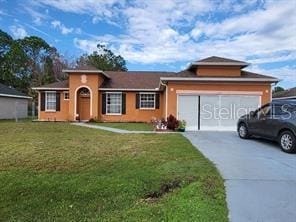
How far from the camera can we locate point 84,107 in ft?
90.2

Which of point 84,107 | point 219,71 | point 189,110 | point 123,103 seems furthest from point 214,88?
point 84,107

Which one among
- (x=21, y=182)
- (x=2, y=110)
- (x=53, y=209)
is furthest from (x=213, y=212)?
(x=2, y=110)

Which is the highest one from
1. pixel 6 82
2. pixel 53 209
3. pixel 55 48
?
pixel 55 48

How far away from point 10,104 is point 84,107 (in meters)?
10.3

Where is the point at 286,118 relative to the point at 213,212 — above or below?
above

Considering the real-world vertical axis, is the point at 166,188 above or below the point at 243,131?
below

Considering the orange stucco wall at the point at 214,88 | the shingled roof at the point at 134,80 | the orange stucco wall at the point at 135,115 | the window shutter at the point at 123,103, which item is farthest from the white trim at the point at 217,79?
the window shutter at the point at 123,103

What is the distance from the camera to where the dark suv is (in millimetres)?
11680

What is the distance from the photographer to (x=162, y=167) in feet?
28.3

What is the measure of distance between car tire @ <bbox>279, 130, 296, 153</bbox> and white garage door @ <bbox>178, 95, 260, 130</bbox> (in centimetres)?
744

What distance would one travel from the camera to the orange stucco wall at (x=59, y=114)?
27.5 meters

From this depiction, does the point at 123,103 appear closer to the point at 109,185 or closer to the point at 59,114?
the point at 59,114

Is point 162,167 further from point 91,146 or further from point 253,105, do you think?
point 253,105

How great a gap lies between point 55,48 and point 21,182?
50.7m
